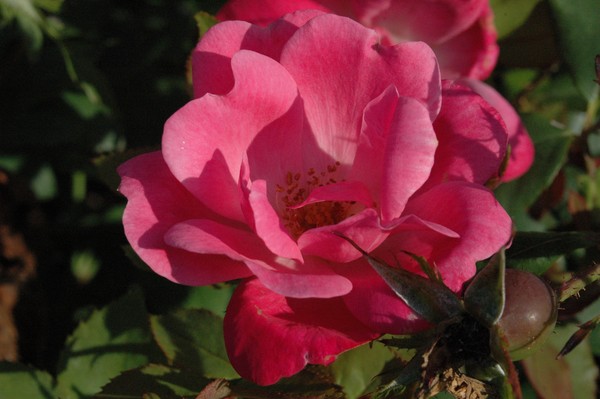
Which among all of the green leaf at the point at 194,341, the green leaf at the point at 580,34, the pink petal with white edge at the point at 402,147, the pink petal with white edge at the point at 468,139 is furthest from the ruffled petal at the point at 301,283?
the green leaf at the point at 580,34

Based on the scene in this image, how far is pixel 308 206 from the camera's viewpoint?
131 centimetres

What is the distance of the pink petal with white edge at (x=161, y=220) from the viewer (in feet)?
3.33

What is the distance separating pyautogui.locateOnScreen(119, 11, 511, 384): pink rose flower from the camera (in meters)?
0.98

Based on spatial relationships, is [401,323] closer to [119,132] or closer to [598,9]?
[598,9]

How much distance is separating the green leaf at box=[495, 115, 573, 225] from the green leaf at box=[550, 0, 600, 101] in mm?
152

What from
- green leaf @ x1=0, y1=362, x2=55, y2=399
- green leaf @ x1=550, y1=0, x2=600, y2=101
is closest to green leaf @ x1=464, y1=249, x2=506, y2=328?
green leaf @ x1=550, y1=0, x2=600, y2=101

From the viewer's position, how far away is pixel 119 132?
1.94 meters

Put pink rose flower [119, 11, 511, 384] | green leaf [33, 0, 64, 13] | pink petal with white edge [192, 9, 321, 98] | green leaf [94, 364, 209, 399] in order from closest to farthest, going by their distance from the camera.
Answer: pink rose flower [119, 11, 511, 384] → pink petal with white edge [192, 9, 321, 98] → green leaf [94, 364, 209, 399] → green leaf [33, 0, 64, 13]

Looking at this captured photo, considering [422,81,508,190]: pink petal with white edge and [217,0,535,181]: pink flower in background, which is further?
[217,0,535,181]: pink flower in background

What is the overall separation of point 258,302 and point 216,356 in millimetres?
328

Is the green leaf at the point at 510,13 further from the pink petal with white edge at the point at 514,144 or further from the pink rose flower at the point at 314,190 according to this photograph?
the pink rose flower at the point at 314,190

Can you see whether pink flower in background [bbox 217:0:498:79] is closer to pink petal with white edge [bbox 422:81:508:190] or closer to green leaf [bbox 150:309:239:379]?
pink petal with white edge [bbox 422:81:508:190]

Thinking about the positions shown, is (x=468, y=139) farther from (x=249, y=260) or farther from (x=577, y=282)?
(x=249, y=260)

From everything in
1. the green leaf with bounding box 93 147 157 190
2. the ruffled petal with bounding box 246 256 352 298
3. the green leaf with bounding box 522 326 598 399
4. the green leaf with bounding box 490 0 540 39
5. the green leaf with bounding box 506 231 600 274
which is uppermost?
the ruffled petal with bounding box 246 256 352 298
